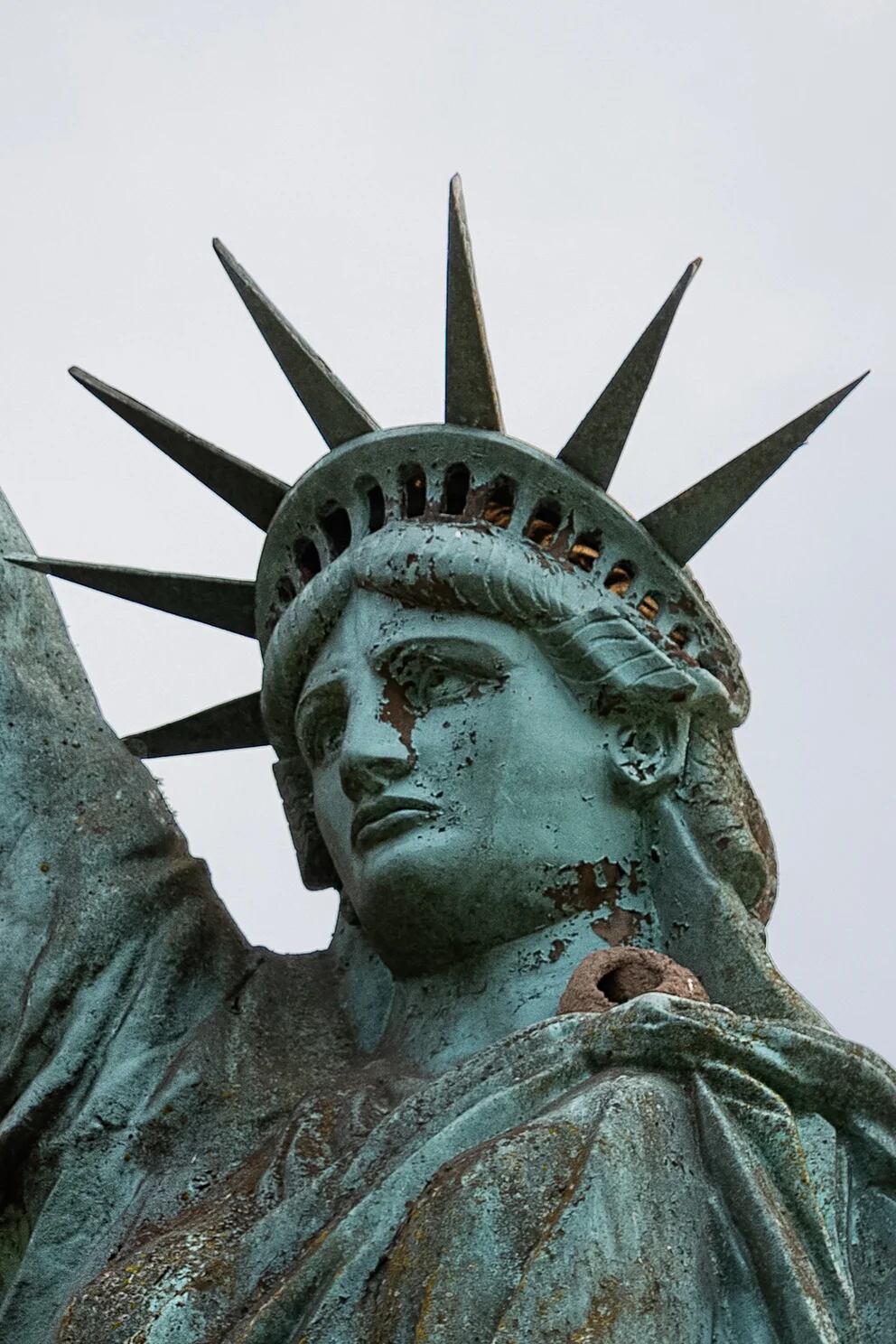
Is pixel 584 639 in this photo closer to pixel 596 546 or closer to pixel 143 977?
pixel 596 546

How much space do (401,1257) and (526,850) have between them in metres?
1.68

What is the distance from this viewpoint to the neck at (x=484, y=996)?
755 cm

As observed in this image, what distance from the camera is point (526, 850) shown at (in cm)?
764

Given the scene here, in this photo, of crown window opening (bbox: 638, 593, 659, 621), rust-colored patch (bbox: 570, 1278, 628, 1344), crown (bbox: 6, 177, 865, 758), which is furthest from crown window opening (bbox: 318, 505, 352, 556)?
rust-colored patch (bbox: 570, 1278, 628, 1344)

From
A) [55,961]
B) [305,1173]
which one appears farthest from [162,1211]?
[55,961]

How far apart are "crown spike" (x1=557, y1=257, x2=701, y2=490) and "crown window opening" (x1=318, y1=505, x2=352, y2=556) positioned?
701mm

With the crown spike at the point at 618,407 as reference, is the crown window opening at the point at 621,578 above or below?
below

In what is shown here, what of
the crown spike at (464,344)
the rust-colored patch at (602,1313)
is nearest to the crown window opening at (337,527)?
the crown spike at (464,344)

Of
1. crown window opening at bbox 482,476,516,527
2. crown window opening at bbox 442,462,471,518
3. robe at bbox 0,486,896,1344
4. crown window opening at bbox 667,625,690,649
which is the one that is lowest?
robe at bbox 0,486,896,1344

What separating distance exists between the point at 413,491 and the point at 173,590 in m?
0.84

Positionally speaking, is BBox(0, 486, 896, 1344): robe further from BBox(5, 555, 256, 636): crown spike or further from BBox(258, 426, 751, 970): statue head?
BBox(258, 426, 751, 970): statue head

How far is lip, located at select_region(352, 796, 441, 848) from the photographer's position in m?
7.65

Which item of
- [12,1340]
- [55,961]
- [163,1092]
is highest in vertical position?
[55,961]

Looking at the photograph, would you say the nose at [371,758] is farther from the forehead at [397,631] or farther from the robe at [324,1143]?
the robe at [324,1143]
